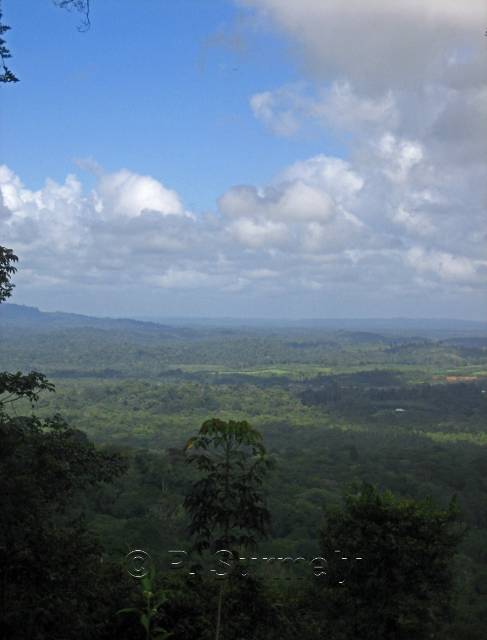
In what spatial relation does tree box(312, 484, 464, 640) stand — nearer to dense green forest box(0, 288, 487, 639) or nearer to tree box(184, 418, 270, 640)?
dense green forest box(0, 288, 487, 639)

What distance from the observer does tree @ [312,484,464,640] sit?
46.9ft

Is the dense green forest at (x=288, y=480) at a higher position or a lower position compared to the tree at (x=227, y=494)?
lower

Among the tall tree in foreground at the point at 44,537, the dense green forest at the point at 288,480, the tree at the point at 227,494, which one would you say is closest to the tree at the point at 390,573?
the dense green forest at the point at 288,480

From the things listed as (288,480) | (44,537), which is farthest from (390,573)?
(288,480)

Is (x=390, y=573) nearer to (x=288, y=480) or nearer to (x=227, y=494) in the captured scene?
(x=227, y=494)

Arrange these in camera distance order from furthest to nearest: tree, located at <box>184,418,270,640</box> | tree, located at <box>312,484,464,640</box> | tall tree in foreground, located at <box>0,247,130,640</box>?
tree, located at <box>312,484,464,640</box>, tall tree in foreground, located at <box>0,247,130,640</box>, tree, located at <box>184,418,270,640</box>

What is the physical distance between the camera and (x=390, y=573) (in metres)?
14.8

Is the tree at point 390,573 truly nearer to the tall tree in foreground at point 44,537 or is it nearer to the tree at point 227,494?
the tall tree in foreground at point 44,537

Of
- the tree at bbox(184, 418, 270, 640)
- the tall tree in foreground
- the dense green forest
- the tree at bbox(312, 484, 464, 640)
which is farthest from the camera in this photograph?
the tree at bbox(312, 484, 464, 640)

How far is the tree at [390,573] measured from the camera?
1428cm

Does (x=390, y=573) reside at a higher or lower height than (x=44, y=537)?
lower

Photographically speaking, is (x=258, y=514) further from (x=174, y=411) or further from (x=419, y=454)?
(x=174, y=411)

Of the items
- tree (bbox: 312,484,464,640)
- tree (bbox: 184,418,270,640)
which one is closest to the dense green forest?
tree (bbox: 312,484,464,640)

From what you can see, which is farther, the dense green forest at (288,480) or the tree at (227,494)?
the dense green forest at (288,480)
